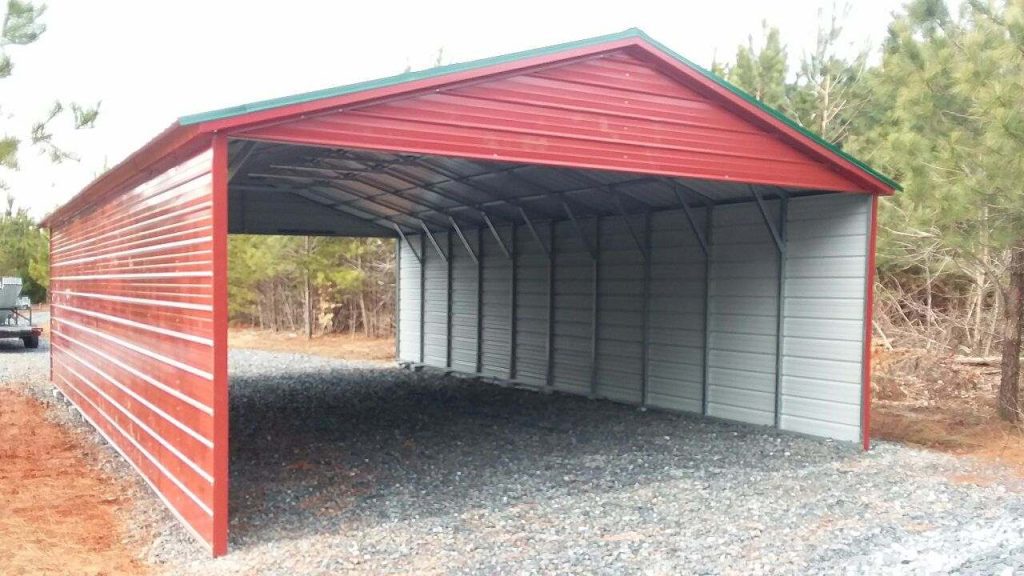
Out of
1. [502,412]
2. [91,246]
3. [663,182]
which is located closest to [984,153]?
[663,182]

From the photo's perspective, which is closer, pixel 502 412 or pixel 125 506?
pixel 125 506

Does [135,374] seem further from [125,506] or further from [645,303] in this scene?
[645,303]

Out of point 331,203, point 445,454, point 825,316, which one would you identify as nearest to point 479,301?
point 331,203

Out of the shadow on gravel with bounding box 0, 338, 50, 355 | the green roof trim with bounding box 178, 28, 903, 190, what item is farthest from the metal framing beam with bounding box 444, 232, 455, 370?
the shadow on gravel with bounding box 0, 338, 50, 355

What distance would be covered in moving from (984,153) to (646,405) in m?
5.13

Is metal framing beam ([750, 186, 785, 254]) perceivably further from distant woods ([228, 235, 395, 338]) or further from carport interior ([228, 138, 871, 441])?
distant woods ([228, 235, 395, 338])

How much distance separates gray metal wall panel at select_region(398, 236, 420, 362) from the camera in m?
17.4

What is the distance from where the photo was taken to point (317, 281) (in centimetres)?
2108

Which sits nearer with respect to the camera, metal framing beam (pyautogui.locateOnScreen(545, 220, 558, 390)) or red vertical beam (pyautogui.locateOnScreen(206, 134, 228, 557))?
red vertical beam (pyautogui.locateOnScreen(206, 134, 228, 557))

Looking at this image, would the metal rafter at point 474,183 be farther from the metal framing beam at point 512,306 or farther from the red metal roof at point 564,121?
the red metal roof at point 564,121

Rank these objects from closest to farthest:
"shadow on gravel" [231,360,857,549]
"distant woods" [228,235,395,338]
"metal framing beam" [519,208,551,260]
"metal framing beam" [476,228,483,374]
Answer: "shadow on gravel" [231,360,857,549] → "metal framing beam" [519,208,551,260] → "metal framing beam" [476,228,483,374] → "distant woods" [228,235,395,338]

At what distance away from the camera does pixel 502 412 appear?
11172 millimetres

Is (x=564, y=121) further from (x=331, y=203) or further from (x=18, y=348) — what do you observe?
(x=18, y=348)

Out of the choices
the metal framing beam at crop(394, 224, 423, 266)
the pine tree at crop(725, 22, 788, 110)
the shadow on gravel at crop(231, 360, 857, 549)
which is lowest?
the shadow on gravel at crop(231, 360, 857, 549)
